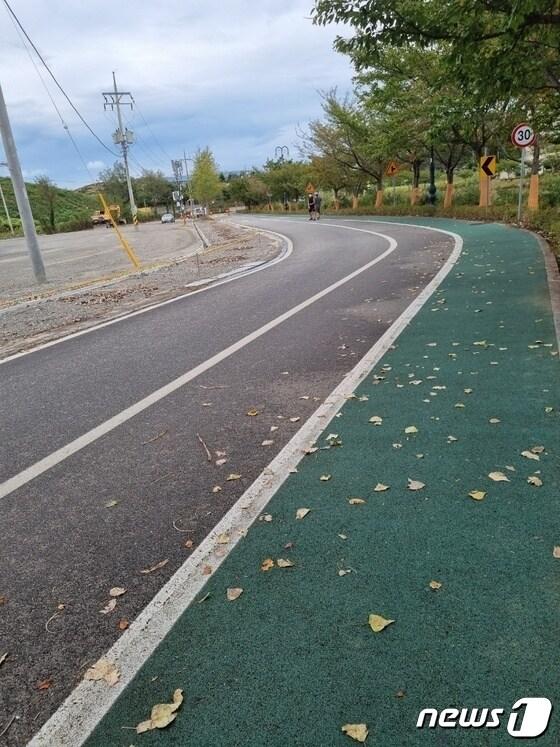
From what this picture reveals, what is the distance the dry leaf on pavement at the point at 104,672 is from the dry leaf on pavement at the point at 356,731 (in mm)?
980

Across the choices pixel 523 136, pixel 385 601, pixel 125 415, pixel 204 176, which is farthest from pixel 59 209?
pixel 385 601

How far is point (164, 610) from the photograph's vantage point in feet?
8.64

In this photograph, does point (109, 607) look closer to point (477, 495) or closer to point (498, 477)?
point (477, 495)

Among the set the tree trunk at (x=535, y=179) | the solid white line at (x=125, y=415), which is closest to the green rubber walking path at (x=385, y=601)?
the solid white line at (x=125, y=415)

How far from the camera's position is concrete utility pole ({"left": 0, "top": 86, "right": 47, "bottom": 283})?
14477mm

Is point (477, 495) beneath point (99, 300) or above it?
above

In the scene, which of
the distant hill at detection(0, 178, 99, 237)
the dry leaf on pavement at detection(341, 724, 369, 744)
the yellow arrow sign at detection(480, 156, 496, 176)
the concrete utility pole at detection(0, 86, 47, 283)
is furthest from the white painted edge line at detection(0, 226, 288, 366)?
the distant hill at detection(0, 178, 99, 237)

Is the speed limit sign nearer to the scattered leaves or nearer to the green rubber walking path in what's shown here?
the green rubber walking path

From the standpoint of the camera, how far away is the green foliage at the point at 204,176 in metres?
80.0

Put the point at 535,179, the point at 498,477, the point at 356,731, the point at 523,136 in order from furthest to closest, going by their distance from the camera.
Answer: the point at 535,179 → the point at 523,136 → the point at 498,477 → the point at 356,731

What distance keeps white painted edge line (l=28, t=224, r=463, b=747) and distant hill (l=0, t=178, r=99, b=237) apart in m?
76.6

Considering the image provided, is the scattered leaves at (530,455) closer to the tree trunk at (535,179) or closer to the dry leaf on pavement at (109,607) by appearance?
the dry leaf on pavement at (109,607)

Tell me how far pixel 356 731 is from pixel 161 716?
2.46ft

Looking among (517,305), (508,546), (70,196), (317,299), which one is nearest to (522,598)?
(508,546)
